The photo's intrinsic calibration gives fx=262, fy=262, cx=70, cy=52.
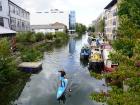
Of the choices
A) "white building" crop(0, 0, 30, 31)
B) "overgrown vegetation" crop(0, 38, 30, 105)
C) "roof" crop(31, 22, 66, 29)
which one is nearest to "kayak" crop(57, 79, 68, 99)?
"overgrown vegetation" crop(0, 38, 30, 105)

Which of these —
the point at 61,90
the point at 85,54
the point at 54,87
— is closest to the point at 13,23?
the point at 85,54

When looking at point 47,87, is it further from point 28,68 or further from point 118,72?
point 118,72

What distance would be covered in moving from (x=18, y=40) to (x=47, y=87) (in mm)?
36406

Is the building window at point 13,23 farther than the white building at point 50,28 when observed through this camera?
No

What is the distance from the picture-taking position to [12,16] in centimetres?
7575

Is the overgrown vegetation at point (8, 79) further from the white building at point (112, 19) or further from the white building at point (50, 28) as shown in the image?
the white building at point (50, 28)

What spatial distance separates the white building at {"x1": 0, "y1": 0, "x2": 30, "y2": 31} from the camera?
6662 centimetres

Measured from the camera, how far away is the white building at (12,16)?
66.6m

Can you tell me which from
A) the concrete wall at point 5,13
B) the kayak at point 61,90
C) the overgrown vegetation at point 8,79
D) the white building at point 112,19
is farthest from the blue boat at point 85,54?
the kayak at point 61,90

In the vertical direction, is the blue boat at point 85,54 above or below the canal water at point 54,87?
above

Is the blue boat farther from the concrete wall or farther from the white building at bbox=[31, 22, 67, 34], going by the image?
the white building at bbox=[31, 22, 67, 34]

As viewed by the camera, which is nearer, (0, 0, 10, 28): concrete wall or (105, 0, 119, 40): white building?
(0, 0, 10, 28): concrete wall

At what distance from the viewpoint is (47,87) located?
32.6 metres

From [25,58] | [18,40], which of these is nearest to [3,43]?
[25,58]
